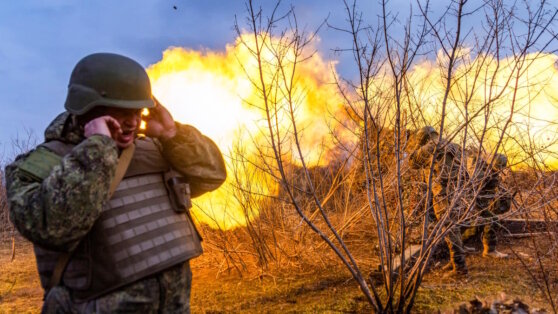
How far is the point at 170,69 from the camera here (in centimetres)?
673

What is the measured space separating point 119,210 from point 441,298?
13.6 feet

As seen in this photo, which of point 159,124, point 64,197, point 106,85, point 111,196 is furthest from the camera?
point 159,124

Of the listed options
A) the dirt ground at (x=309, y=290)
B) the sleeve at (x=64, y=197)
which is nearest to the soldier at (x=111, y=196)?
the sleeve at (x=64, y=197)

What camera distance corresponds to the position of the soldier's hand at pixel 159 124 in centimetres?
194

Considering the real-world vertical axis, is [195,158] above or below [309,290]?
above

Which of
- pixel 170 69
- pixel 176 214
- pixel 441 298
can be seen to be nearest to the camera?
pixel 176 214

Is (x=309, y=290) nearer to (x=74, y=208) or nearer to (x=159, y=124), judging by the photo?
(x=159, y=124)

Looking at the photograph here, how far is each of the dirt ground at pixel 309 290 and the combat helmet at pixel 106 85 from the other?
11.0 ft

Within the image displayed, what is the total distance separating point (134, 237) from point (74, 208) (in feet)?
1.08

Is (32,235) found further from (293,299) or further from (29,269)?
(29,269)

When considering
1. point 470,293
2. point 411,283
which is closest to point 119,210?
point 411,283

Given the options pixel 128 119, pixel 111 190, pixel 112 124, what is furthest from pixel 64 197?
pixel 128 119

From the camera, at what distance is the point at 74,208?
146 cm

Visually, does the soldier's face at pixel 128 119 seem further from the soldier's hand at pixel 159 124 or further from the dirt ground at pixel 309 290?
the dirt ground at pixel 309 290
